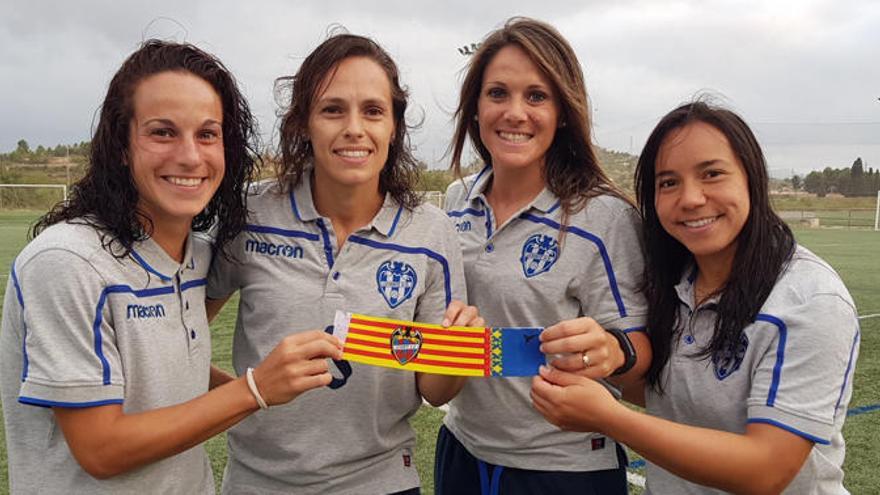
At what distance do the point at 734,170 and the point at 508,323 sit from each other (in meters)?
0.77

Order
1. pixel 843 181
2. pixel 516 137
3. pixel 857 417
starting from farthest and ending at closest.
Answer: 1. pixel 843 181
2. pixel 857 417
3. pixel 516 137

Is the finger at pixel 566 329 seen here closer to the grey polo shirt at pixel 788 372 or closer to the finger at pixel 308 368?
the grey polo shirt at pixel 788 372

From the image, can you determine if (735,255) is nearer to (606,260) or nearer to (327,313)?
(606,260)

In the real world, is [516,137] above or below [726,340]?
above

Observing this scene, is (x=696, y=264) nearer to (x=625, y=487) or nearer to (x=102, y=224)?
(x=625, y=487)

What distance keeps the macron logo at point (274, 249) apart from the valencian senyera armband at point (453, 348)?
299 mm

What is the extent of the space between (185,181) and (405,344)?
707 millimetres

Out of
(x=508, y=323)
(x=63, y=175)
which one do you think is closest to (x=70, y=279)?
(x=508, y=323)

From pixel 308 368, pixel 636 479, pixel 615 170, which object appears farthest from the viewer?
pixel 636 479

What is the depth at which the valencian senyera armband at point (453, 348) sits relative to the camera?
2006 mm

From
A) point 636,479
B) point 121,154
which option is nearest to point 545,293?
point 121,154

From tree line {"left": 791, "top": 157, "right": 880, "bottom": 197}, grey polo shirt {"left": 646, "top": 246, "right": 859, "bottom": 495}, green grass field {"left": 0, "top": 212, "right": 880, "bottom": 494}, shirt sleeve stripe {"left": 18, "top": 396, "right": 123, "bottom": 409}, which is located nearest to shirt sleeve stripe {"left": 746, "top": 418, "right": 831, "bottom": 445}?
grey polo shirt {"left": 646, "top": 246, "right": 859, "bottom": 495}

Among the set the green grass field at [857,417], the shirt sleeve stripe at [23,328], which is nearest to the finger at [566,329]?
the shirt sleeve stripe at [23,328]

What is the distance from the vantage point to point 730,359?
1.97m
